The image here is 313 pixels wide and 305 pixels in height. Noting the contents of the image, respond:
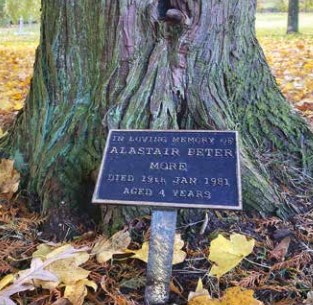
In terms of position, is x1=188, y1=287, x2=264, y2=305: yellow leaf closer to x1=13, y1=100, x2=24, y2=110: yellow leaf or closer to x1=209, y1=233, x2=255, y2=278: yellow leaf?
x1=209, y1=233, x2=255, y2=278: yellow leaf

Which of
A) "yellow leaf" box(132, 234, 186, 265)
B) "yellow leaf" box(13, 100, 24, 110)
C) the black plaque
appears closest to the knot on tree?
the black plaque

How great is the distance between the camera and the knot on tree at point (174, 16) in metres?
2.55

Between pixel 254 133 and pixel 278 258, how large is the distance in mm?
965

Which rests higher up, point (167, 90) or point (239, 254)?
point (167, 90)

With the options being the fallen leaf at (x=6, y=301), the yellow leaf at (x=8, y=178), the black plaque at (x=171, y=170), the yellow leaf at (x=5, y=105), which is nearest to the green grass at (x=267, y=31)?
the yellow leaf at (x=5, y=105)

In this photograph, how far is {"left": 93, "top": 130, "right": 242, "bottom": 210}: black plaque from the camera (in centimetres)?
200

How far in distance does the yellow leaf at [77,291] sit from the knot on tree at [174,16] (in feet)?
4.35

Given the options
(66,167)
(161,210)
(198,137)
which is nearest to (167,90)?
(198,137)

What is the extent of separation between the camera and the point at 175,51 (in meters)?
2.65

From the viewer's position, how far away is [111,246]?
2.34m

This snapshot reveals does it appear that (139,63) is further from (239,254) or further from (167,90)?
(239,254)

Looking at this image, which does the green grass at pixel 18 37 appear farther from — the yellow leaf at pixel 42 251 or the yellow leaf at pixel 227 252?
the yellow leaf at pixel 227 252

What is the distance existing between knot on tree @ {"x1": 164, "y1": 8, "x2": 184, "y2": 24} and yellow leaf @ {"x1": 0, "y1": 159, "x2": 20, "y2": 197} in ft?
3.89

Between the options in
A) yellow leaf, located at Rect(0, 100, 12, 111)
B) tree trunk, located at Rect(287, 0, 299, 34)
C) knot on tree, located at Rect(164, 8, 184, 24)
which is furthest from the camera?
tree trunk, located at Rect(287, 0, 299, 34)
